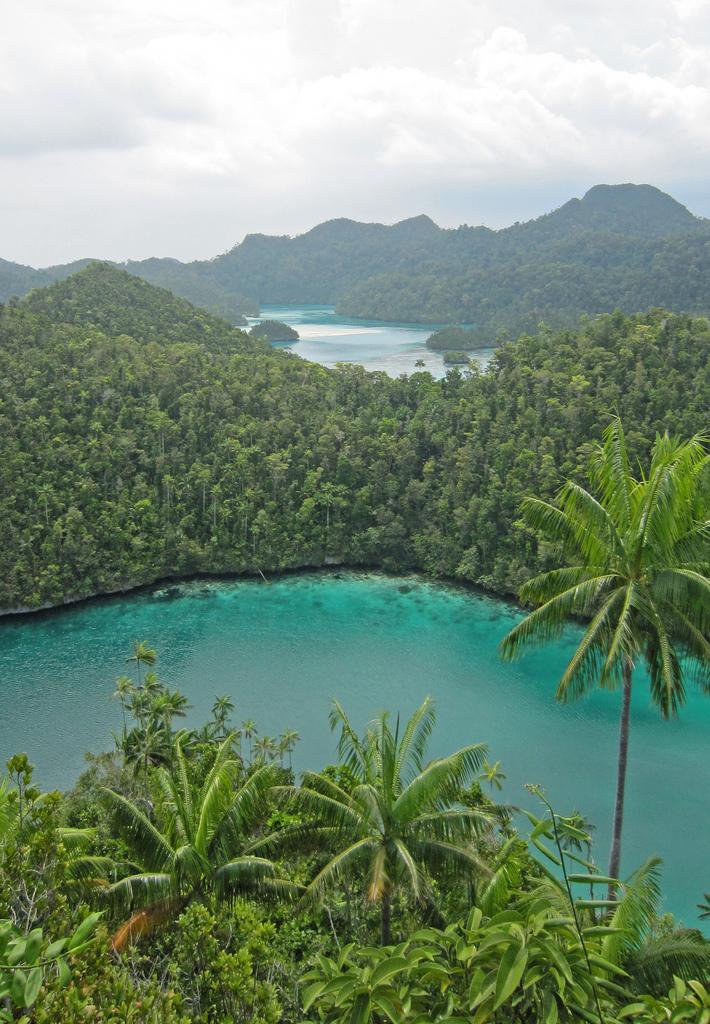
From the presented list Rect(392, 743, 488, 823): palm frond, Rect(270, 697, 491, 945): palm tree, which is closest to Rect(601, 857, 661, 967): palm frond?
Rect(270, 697, 491, 945): palm tree

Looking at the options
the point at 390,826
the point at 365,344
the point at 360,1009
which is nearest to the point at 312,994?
the point at 360,1009

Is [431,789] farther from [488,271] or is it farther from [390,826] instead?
[488,271]

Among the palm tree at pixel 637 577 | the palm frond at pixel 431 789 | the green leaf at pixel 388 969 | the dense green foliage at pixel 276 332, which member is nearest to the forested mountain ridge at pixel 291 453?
the palm tree at pixel 637 577

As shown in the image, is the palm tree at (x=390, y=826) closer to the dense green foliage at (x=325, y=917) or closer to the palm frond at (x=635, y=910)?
the dense green foliage at (x=325, y=917)

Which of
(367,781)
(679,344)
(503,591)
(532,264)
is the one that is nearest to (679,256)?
(532,264)

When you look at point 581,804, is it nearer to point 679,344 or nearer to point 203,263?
point 679,344

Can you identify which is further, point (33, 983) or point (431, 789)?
point (431, 789)

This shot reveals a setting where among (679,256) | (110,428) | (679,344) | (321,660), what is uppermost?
(679,256)
